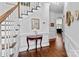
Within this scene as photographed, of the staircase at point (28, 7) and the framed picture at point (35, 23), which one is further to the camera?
the framed picture at point (35, 23)

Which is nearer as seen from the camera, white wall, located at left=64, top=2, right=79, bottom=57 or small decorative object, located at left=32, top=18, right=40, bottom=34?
white wall, located at left=64, top=2, right=79, bottom=57

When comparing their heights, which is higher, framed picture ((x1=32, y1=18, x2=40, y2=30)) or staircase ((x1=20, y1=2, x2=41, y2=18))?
staircase ((x1=20, y1=2, x2=41, y2=18))

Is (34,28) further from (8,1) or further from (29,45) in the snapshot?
(8,1)

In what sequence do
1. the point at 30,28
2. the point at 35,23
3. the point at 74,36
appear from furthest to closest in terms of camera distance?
the point at 35,23, the point at 30,28, the point at 74,36

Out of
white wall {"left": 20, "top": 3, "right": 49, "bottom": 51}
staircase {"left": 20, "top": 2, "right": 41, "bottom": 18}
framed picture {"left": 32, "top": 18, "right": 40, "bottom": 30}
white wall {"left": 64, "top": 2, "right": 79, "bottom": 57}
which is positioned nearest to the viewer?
white wall {"left": 64, "top": 2, "right": 79, "bottom": 57}

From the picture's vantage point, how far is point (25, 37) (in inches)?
→ 257

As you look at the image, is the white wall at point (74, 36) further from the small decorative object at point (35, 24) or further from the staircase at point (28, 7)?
the small decorative object at point (35, 24)

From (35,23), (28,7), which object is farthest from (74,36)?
(28,7)

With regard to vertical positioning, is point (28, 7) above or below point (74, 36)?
above

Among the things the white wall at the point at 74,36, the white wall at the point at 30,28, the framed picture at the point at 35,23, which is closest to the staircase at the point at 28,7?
the white wall at the point at 30,28

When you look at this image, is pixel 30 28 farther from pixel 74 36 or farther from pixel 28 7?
pixel 74 36

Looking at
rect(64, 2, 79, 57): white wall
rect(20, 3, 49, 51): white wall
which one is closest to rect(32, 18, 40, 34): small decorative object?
rect(20, 3, 49, 51): white wall

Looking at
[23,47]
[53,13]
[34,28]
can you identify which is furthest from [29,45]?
[53,13]

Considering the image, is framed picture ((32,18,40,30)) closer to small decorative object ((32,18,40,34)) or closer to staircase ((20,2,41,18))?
small decorative object ((32,18,40,34))
